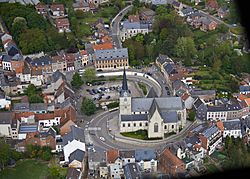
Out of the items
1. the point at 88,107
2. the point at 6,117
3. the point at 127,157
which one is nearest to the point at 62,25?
the point at 88,107

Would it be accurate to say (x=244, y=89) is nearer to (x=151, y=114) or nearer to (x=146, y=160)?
(x=151, y=114)

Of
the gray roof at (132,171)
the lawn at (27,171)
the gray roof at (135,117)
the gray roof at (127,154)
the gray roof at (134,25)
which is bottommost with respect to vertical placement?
the lawn at (27,171)

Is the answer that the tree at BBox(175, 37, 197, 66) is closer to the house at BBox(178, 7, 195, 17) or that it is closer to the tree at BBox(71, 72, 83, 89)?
the tree at BBox(71, 72, 83, 89)

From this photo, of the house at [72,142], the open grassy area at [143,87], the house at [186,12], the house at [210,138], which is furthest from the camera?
the house at [186,12]

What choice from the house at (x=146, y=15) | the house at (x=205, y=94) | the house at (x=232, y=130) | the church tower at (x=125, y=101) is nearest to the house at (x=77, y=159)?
the church tower at (x=125, y=101)

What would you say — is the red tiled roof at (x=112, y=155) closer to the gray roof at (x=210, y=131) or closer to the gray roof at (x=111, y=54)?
the gray roof at (x=210, y=131)

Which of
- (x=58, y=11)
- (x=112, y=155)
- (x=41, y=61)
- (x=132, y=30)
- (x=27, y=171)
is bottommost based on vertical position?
(x=27, y=171)

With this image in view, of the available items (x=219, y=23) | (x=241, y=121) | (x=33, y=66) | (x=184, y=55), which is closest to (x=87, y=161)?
(x=241, y=121)
